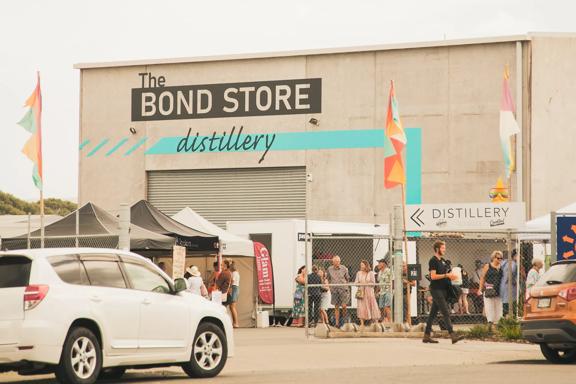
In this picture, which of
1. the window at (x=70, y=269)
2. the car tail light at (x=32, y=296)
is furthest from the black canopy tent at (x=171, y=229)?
the car tail light at (x=32, y=296)

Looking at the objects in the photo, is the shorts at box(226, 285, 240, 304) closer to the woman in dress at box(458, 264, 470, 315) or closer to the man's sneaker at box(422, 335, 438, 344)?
the woman in dress at box(458, 264, 470, 315)

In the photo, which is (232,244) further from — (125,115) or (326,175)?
(125,115)

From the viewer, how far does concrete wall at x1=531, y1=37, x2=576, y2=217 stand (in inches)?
1725

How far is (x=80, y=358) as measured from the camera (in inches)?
519

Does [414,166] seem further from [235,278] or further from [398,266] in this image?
[398,266]

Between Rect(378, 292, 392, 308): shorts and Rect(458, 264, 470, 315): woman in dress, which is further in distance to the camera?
Rect(458, 264, 470, 315): woman in dress

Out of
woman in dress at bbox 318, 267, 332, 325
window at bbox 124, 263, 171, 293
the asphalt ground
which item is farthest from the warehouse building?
window at bbox 124, 263, 171, 293

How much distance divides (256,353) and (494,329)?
18.5 feet

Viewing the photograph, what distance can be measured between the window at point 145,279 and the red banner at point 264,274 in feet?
53.0

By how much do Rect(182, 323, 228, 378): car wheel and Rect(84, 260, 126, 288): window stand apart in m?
1.32

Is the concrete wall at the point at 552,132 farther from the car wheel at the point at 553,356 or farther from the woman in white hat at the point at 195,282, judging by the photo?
the car wheel at the point at 553,356

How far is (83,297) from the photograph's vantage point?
13.2 meters

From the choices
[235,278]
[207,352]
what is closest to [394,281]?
[235,278]

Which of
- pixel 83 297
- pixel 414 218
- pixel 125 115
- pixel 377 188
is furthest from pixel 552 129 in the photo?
pixel 83 297
